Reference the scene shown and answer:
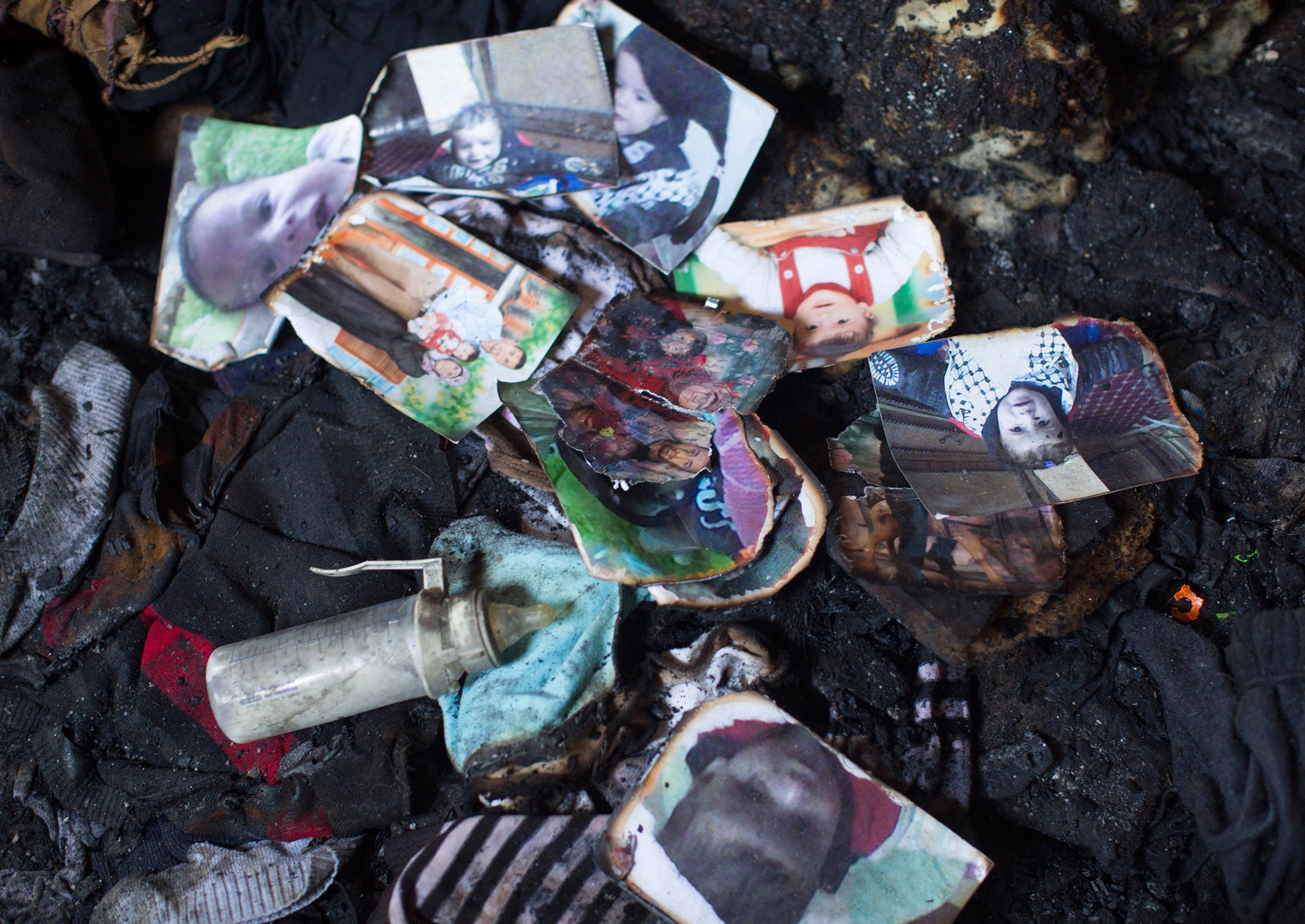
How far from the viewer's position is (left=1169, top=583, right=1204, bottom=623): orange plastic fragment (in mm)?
1517

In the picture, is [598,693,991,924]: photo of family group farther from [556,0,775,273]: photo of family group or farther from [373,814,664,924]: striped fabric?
[556,0,775,273]: photo of family group

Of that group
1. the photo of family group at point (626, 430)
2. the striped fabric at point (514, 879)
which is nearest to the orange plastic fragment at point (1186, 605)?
the photo of family group at point (626, 430)

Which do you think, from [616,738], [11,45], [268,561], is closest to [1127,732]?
[616,738]

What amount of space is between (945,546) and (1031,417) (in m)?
0.29

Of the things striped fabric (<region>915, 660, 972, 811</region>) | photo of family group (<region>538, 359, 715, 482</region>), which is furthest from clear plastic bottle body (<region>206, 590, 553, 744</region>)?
striped fabric (<region>915, 660, 972, 811</region>)

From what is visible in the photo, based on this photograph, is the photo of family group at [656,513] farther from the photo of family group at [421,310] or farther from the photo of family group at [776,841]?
the photo of family group at [776,841]

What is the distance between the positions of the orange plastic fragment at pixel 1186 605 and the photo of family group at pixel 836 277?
0.65 meters

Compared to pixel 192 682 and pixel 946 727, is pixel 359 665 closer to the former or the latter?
pixel 192 682

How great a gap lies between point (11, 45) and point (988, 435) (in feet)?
6.99

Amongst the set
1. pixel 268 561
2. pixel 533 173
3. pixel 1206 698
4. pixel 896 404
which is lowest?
pixel 268 561

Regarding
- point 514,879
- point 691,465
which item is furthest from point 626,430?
point 514,879

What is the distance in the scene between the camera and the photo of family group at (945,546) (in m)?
1.43

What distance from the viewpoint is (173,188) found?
6.05 feet

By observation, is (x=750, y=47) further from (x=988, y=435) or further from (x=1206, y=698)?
(x=1206, y=698)
